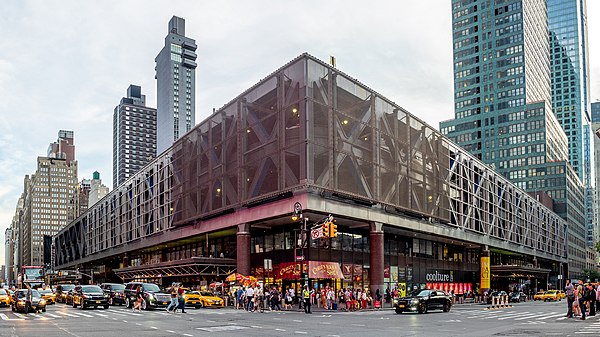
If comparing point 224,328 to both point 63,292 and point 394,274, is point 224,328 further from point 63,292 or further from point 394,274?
point 394,274

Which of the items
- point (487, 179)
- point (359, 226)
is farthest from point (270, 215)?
point (487, 179)

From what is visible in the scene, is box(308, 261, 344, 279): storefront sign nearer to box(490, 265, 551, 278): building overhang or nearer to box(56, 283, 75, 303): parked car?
box(56, 283, 75, 303): parked car

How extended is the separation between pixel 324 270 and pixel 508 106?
120 metres

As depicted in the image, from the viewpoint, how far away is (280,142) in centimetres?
5525

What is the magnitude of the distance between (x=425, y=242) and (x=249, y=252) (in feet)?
90.4

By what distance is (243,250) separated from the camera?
59.5 meters

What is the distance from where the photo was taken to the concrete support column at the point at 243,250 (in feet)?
194

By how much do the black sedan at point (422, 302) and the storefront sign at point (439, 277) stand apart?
34.6 metres

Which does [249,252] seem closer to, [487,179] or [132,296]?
[132,296]

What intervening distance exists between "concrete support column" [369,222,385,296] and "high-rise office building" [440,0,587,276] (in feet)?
354

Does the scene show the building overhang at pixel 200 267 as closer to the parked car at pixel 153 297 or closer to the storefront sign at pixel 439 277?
the parked car at pixel 153 297

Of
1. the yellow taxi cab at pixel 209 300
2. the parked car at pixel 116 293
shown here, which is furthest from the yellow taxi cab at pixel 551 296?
the parked car at pixel 116 293

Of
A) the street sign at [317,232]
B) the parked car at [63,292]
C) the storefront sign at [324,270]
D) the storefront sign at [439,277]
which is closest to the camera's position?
the street sign at [317,232]

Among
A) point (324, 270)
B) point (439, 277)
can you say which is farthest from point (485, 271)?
point (324, 270)
